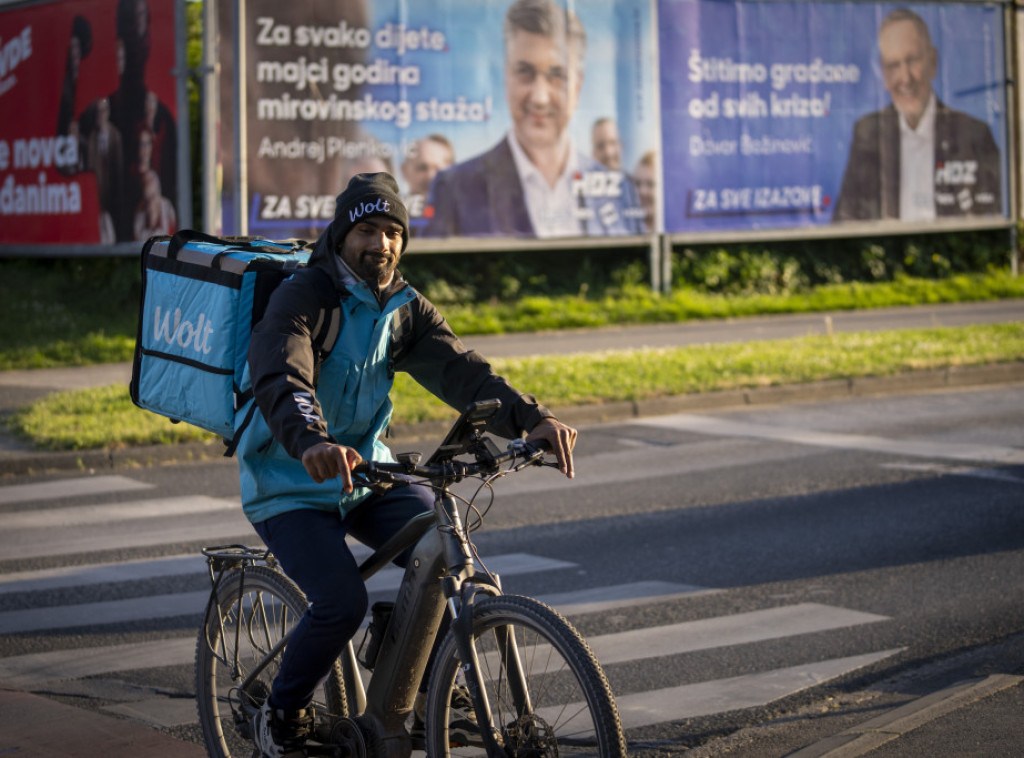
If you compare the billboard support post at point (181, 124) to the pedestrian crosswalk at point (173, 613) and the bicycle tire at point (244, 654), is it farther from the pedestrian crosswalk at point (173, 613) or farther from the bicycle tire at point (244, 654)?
the bicycle tire at point (244, 654)

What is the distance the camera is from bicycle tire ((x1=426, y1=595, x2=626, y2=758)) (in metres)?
3.17

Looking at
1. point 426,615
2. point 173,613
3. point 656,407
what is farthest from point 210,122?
point 426,615

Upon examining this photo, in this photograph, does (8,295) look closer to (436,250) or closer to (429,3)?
(436,250)

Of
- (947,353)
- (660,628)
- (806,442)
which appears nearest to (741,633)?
(660,628)

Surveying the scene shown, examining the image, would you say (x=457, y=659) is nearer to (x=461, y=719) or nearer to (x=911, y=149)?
(x=461, y=719)

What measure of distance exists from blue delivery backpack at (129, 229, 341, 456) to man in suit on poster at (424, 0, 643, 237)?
16.7m

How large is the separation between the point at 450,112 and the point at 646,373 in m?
8.30

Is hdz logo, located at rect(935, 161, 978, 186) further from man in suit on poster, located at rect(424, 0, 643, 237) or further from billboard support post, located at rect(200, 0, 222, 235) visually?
billboard support post, located at rect(200, 0, 222, 235)

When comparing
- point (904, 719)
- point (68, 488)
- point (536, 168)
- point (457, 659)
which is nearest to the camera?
point (457, 659)

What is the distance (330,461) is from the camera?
331 cm

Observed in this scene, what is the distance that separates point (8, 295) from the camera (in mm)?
19984

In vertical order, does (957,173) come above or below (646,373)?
Result: above

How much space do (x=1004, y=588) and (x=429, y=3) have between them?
52.6 ft

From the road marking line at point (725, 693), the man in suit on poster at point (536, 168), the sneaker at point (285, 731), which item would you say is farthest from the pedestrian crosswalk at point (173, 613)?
the man in suit on poster at point (536, 168)
